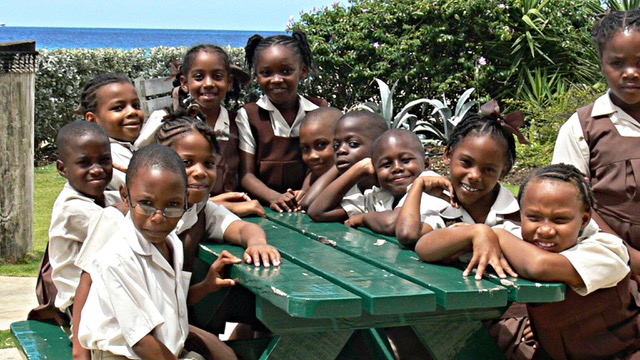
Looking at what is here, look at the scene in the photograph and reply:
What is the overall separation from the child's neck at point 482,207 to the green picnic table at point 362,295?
1.01 ft

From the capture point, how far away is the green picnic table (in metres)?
2.67

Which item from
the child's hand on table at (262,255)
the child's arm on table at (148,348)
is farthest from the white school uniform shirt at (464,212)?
the child's arm on table at (148,348)

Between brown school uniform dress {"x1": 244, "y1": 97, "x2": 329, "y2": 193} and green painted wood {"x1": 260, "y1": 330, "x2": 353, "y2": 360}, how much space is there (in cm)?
169

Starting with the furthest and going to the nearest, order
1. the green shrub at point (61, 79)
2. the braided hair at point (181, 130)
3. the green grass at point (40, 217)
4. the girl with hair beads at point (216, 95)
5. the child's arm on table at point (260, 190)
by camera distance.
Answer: the green shrub at point (61, 79), the green grass at point (40, 217), the girl with hair beads at point (216, 95), the child's arm on table at point (260, 190), the braided hair at point (181, 130)

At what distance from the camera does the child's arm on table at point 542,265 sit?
282 centimetres

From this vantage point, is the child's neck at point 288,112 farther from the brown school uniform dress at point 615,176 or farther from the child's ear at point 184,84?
the brown school uniform dress at point 615,176

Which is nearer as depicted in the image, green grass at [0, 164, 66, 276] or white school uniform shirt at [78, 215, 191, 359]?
white school uniform shirt at [78, 215, 191, 359]

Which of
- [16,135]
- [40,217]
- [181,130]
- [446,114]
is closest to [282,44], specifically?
[181,130]

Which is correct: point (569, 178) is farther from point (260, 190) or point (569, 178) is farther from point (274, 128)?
point (274, 128)

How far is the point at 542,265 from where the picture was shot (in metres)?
2.82

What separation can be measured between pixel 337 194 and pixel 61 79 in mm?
8074

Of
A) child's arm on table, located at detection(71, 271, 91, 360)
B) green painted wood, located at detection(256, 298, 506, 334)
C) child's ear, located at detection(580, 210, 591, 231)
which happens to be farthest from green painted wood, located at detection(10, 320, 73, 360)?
child's ear, located at detection(580, 210, 591, 231)

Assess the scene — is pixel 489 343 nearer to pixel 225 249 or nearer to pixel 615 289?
pixel 615 289

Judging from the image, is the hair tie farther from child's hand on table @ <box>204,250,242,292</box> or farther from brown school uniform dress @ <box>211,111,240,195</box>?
brown school uniform dress @ <box>211,111,240,195</box>
